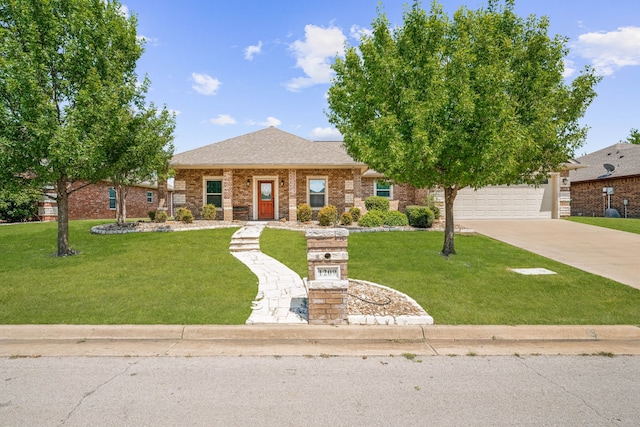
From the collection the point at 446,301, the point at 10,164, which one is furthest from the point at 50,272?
the point at 446,301

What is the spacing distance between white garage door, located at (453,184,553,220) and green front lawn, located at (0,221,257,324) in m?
14.2

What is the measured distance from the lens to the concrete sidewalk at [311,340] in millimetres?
4621

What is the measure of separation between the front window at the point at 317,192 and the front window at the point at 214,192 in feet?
16.9

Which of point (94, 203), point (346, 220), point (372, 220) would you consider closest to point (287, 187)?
point (346, 220)

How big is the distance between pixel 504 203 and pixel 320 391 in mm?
19742

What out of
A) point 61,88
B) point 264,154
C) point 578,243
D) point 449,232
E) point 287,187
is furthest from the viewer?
point 287,187

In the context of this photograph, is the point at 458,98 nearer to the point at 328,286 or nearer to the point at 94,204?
the point at 328,286

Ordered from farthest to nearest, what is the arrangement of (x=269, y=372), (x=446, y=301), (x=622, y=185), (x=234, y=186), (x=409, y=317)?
(x=622, y=185) → (x=234, y=186) → (x=446, y=301) → (x=409, y=317) → (x=269, y=372)

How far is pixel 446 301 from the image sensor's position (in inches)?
253

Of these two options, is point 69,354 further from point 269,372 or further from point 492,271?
point 492,271

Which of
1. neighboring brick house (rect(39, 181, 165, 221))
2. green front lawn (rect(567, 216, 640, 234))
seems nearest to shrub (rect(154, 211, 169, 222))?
neighboring brick house (rect(39, 181, 165, 221))

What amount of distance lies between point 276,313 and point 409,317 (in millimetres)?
2240

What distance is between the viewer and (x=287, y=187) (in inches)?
752

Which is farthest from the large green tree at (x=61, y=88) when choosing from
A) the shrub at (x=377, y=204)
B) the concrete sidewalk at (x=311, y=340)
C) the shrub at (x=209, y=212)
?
the shrub at (x=377, y=204)
